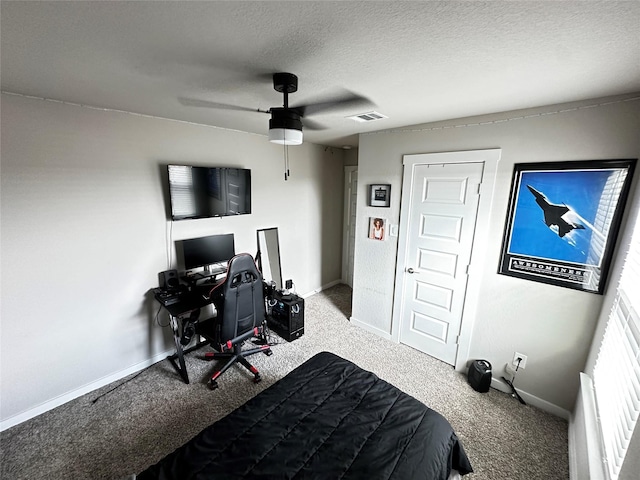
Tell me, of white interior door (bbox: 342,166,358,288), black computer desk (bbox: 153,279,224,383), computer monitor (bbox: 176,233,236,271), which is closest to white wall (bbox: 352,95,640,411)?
white interior door (bbox: 342,166,358,288)

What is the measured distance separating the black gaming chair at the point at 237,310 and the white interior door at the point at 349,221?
7.84 feet

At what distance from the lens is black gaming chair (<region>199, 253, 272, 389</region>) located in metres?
2.31

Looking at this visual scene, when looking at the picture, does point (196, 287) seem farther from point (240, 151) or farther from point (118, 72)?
point (118, 72)

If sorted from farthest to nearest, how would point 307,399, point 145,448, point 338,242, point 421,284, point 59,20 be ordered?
point 338,242 < point 421,284 < point 145,448 < point 307,399 < point 59,20

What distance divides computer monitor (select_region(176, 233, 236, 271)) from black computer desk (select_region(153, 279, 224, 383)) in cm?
27

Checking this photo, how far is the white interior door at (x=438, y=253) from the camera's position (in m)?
2.50

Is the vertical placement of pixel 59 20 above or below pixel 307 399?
above

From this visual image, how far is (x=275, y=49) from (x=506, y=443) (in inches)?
115

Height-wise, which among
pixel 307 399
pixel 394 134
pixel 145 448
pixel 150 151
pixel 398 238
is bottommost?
pixel 145 448

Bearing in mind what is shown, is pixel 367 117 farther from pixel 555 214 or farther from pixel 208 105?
pixel 555 214

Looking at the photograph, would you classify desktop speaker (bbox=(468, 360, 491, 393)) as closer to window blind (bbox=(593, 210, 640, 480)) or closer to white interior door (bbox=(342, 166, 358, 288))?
window blind (bbox=(593, 210, 640, 480))

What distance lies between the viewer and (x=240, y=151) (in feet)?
10.3

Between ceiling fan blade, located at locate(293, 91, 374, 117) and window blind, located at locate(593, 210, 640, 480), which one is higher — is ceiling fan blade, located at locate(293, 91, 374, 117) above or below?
above

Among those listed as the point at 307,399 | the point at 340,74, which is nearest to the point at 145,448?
the point at 307,399
